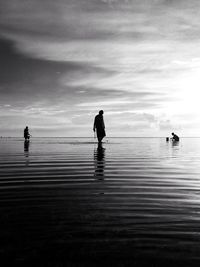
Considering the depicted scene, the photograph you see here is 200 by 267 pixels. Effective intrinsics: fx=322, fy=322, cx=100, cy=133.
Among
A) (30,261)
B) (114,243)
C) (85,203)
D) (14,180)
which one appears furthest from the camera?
(14,180)

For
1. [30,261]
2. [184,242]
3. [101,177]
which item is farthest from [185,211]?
[101,177]

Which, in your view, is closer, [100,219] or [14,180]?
[100,219]

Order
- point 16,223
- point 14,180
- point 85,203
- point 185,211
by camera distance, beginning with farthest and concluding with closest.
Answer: point 14,180
point 85,203
point 185,211
point 16,223

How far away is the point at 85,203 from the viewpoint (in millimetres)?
6137

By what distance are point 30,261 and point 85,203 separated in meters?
2.77

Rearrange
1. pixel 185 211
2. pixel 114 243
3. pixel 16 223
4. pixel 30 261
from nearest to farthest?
1. pixel 30 261
2. pixel 114 243
3. pixel 16 223
4. pixel 185 211

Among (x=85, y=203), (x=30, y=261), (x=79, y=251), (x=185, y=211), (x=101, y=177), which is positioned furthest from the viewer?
(x=101, y=177)

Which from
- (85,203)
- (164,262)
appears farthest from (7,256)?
(85,203)

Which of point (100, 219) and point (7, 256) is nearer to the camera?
point (7, 256)

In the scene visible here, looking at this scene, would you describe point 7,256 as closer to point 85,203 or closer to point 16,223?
point 16,223

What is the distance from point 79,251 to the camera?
3666 millimetres

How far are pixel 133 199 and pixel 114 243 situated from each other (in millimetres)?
2785

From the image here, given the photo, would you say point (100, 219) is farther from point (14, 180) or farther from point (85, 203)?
point (14, 180)

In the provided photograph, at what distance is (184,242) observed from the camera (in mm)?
4023
